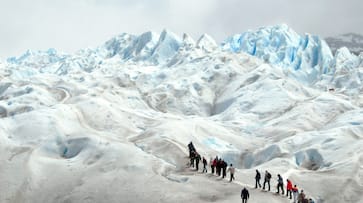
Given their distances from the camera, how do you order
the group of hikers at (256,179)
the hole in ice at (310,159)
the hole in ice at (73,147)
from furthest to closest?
1. the hole in ice at (310,159)
2. the hole in ice at (73,147)
3. the group of hikers at (256,179)

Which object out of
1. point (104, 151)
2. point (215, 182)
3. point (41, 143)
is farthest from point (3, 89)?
point (215, 182)

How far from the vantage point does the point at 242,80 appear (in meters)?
153

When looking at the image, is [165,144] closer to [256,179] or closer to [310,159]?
[256,179]

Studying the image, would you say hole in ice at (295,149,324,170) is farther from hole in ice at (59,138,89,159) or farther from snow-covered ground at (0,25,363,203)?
hole in ice at (59,138,89,159)

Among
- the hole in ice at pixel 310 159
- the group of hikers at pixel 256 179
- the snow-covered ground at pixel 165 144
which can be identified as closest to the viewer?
the group of hikers at pixel 256 179

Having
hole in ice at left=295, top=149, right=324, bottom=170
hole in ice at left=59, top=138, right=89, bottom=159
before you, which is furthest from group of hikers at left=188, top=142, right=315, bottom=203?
hole in ice at left=295, top=149, right=324, bottom=170

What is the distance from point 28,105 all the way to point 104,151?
4353 centimetres

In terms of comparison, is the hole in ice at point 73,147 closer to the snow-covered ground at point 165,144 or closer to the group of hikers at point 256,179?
the snow-covered ground at point 165,144

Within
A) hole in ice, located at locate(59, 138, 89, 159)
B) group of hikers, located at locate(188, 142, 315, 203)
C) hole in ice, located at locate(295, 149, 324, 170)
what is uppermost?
hole in ice, located at locate(295, 149, 324, 170)

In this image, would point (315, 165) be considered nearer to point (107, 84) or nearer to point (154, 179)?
point (154, 179)

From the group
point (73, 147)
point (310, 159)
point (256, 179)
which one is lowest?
point (256, 179)

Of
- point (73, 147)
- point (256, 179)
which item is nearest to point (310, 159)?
point (256, 179)

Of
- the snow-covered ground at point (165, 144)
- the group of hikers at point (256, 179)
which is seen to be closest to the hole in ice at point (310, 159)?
the snow-covered ground at point (165, 144)

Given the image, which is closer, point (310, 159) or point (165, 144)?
point (165, 144)
